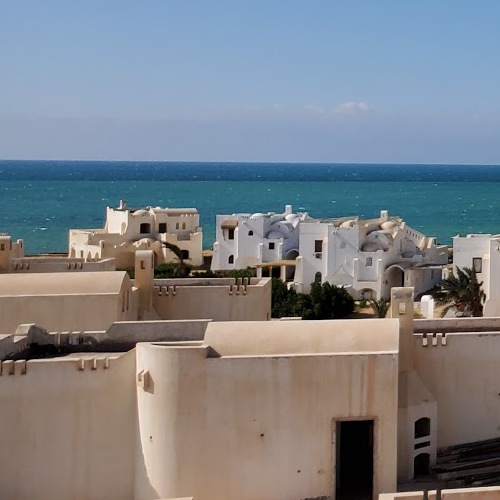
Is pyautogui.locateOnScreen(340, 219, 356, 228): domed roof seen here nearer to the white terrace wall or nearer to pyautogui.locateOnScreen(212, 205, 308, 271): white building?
pyautogui.locateOnScreen(212, 205, 308, 271): white building

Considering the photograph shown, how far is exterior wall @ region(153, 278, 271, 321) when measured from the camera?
17.6 m

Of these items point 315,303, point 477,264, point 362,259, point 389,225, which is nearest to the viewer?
point 315,303

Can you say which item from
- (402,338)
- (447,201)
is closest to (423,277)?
(402,338)

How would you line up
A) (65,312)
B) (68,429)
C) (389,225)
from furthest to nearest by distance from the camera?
(389,225) → (65,312) → (68,429)

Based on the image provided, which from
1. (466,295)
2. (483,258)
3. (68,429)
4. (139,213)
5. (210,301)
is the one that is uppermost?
(139,213)

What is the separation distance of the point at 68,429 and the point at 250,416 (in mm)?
→ 2703

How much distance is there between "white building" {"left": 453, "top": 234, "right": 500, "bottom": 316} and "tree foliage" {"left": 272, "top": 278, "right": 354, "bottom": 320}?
5044 millimetres

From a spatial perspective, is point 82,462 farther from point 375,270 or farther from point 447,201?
point 447,201

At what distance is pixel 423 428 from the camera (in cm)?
1411

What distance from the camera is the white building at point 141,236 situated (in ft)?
147

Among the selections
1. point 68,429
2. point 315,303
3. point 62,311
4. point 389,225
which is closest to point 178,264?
point 389,225

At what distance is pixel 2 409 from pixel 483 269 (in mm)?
24709

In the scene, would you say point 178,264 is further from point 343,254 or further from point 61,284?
point 61,284

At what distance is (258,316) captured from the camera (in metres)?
17.8
